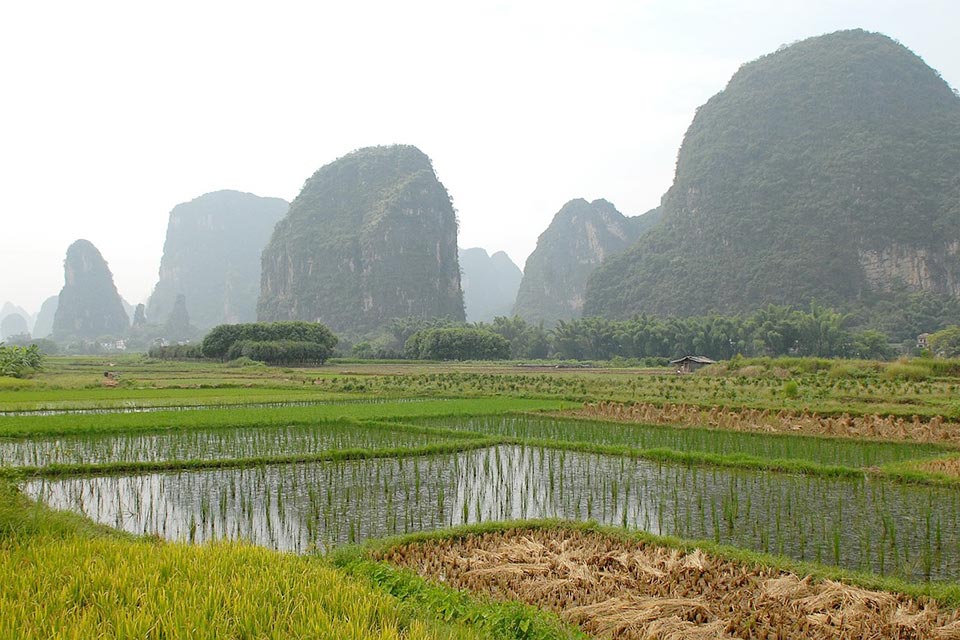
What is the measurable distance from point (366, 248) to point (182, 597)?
372ft

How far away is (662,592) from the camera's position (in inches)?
207

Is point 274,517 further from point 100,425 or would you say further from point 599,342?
point 599,342

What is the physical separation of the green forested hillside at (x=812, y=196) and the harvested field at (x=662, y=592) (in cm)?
6731

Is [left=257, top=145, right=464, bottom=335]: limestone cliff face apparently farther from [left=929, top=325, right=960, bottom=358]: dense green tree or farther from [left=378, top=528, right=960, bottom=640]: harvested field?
[left=378, top=528, right=960, bottom=640]: harvested field

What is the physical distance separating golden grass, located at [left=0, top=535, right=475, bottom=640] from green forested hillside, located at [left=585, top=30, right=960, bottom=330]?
70.4m


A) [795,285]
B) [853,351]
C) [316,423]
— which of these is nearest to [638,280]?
[795,285]

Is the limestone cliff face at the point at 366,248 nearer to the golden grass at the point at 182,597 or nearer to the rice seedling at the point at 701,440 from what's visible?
the rice seedling at the point at 701,440

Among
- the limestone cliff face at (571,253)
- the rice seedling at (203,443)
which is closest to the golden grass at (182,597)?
the rice seedling at (203,443)

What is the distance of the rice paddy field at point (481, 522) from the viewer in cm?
364

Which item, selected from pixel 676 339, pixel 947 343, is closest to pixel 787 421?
pixel 947 343

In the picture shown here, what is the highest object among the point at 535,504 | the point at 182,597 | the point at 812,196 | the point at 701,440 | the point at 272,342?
the point at 812,196

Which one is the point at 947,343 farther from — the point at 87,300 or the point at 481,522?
the point at 87,300

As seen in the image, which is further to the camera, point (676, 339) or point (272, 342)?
point (676, 339)

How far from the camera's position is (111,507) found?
27.5ft
